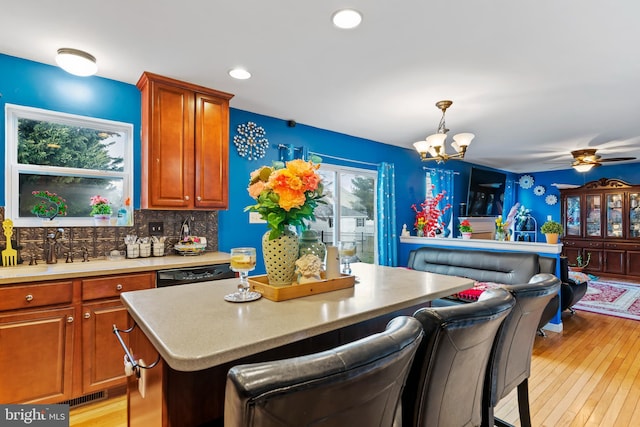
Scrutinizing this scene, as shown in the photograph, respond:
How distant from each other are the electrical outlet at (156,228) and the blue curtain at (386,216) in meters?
2.94

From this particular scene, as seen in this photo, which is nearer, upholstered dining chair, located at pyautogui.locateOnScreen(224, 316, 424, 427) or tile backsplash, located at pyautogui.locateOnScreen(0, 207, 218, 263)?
upholstered dining chair, located at pyautogui.locateOnScreen(224, 316, 424, 427)

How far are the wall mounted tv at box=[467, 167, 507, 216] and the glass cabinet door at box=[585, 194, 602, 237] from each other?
5.40 ft

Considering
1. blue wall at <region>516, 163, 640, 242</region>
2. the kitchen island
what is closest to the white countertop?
the kitchen island

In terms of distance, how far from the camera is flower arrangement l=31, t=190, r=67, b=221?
2490 millimetres

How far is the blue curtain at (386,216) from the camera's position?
482 cm

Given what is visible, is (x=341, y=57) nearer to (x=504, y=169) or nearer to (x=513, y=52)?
(x=513, y=52)

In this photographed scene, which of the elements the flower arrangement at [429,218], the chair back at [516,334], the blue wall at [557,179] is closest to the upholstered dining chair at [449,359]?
the chair back at [516,334]

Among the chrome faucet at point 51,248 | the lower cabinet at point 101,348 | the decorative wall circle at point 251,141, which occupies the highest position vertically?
the decorative wall circle at point 251,141

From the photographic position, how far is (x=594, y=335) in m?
3.67

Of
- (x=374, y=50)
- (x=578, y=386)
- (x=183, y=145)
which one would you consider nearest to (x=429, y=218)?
(x=578, y=386)

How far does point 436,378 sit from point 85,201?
2.98 m

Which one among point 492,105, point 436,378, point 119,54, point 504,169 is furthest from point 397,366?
point 504,169

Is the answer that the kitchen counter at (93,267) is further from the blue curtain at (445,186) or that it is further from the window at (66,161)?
the blue curtain at (445,186)

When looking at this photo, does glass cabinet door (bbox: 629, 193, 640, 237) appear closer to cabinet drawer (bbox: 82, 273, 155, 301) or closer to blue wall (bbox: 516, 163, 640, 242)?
blue wall (bbox: 516, 163, 640, 242)
